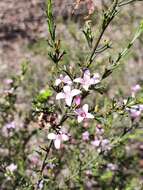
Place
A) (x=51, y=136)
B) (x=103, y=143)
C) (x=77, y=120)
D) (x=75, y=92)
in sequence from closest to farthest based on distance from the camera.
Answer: (x=75, y=92)
(x=51, y=136)
(x=77, y=120)
(x=103, y=143)

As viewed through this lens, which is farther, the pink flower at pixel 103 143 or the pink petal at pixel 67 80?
the pink flower at pixel 103 143

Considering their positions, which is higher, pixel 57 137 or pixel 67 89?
pixel 67 89

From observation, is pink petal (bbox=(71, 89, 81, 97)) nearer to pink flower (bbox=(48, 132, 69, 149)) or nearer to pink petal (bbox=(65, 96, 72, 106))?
pink petal (bbox=(65, 96, 72, 106))

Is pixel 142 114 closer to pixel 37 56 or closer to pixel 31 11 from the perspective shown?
pixel 37 56

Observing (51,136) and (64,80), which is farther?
(51,136)

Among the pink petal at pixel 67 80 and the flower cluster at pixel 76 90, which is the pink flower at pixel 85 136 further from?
the pink petal at pixel 67 80

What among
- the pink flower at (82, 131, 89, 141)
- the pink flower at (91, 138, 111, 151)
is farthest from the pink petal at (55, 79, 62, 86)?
the pink flower at (82, 131, 89, 141)

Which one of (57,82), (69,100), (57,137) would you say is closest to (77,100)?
(69,100)

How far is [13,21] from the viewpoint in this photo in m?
7.51

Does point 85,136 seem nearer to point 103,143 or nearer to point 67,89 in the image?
point 103,143

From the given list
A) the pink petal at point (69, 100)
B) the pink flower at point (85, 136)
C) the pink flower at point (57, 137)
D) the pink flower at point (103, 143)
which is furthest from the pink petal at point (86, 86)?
the pink flower at point (85, 136)

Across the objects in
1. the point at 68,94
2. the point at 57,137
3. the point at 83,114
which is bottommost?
the point at 57,137

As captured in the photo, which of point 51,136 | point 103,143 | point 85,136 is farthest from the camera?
point 85,136

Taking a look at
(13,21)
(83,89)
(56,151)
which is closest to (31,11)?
(13,21)
